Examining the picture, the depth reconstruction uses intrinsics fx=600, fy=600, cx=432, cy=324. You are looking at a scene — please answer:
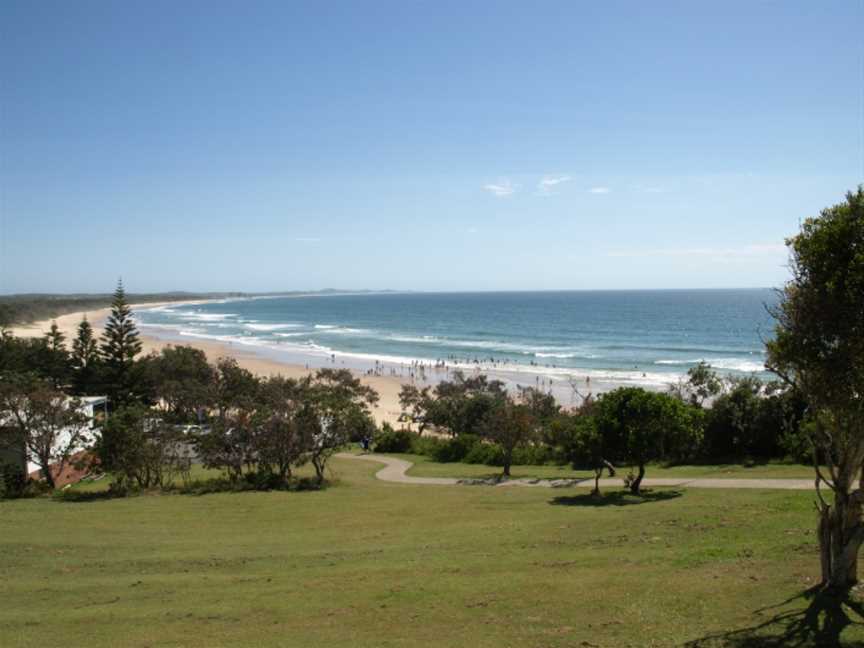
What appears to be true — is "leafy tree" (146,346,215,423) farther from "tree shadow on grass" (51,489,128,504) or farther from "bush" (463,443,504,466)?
"bush" (463,443,504,466)

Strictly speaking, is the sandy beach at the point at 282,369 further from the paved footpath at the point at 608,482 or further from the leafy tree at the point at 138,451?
the leafy tree at the point at 138,451

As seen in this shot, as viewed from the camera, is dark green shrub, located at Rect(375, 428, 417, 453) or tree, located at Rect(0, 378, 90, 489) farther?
dark green shrub, located at Rect(375, 428, 417, 453)

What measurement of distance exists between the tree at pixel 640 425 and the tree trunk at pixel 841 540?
8.88 meters

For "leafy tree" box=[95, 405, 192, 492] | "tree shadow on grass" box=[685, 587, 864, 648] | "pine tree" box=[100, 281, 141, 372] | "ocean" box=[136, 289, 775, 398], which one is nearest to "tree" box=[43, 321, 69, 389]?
"pine tree" box=[100, 281, 141, 372]

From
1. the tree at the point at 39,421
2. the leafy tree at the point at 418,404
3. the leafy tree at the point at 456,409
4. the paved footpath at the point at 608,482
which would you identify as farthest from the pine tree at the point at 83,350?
the paved footpath at the point at 608,482

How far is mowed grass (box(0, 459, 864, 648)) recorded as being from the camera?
24.0ft

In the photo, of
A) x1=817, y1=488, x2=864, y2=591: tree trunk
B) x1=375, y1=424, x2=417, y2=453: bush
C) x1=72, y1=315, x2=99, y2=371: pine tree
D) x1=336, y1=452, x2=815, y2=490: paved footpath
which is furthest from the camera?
x1=72, y1=315, x2=99, y2=371: pine tree

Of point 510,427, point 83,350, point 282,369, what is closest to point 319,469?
point 510,427

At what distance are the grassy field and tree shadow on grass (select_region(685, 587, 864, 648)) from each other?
10.9 m

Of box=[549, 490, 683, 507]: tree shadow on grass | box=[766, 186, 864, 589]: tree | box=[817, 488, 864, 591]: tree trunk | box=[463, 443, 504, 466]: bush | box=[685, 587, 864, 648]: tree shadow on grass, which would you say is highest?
box=[766, 186, 864, 589]: tree

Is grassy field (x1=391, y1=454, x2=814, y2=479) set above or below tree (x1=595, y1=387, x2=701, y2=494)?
below

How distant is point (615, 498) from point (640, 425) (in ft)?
7.17

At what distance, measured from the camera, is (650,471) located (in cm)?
2000

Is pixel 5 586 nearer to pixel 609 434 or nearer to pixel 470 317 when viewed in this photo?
pixel 609 434
